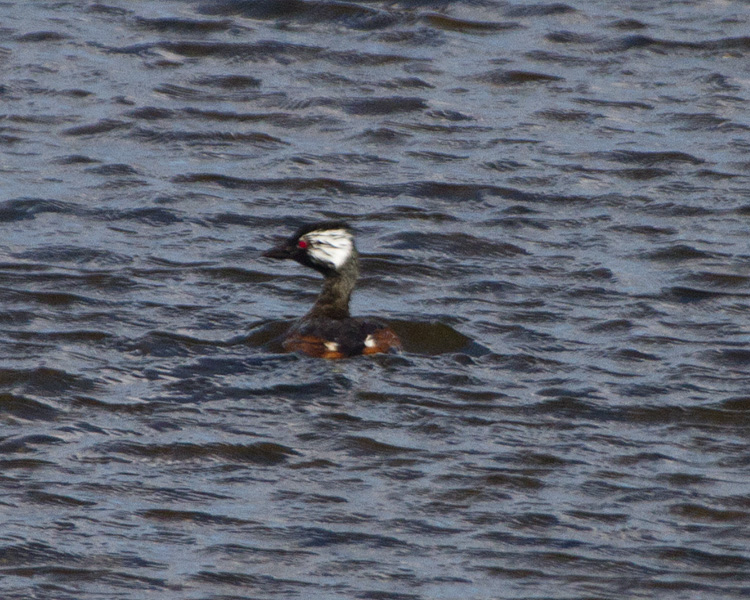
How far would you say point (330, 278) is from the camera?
10086 mm

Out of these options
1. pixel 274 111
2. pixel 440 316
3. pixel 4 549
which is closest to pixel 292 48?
pixel 274 111

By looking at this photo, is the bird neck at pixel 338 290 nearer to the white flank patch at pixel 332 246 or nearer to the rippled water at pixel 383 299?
the white flank patch at pixel 332 246

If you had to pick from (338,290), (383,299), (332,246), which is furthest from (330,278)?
(383,299)

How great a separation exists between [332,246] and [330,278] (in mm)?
238

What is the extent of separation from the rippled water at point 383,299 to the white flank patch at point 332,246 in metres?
0.54

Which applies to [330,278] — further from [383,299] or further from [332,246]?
[383,299]

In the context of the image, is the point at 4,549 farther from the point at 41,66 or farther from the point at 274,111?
the point at 41,66

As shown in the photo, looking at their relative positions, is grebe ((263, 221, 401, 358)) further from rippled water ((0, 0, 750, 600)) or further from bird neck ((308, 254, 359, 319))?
rippled water ((0, 0, 750, 600))

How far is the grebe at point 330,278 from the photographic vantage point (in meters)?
9.55

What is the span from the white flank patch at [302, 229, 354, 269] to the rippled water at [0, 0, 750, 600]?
0.54m

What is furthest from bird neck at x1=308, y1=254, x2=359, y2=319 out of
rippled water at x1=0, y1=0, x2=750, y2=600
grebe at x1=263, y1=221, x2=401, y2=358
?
rippled water at x1=0, y1=0, x2=750, y2=600

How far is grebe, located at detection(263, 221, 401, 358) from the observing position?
376 inches

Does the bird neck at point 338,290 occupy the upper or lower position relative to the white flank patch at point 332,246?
lower

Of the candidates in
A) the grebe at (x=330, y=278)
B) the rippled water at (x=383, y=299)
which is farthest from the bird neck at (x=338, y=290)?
the rippled water at (x=383, y=299)
